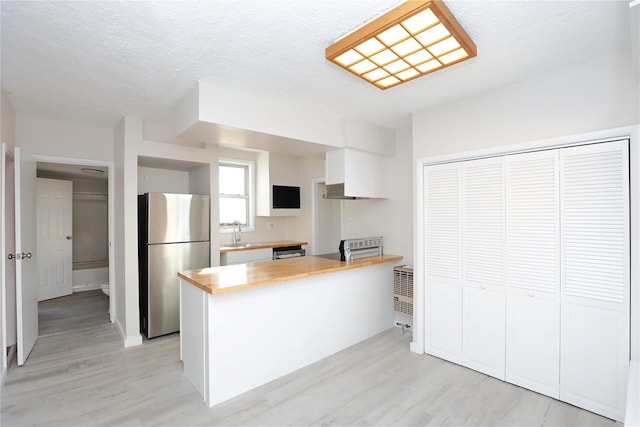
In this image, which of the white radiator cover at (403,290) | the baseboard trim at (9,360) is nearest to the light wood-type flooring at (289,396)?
the baseboard trim at (9,360)

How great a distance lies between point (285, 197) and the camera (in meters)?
5.38

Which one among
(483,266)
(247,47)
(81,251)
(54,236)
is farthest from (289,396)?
(81,251)

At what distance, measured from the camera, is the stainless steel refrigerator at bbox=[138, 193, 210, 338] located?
3.52 meters

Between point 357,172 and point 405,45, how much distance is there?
185 cm

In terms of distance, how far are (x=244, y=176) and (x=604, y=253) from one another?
479cm

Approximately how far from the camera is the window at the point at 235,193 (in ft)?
17.1

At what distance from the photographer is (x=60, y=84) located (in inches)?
99.8

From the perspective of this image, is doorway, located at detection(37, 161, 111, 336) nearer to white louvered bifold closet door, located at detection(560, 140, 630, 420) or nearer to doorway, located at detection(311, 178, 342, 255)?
doorway, located at detection(311, 178, 342, 255)

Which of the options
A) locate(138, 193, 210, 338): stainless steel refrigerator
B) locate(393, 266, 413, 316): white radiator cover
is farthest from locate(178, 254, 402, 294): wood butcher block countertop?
locate(138, 193, 210, 338): stainless steel refrigerator

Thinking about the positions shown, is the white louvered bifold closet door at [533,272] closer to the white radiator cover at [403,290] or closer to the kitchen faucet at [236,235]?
the white radiator cover at [403,290]

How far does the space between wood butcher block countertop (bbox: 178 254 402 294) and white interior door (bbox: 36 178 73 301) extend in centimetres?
397

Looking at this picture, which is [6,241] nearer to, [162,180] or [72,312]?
[162,180]

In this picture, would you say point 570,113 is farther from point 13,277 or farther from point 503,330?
point 13,277

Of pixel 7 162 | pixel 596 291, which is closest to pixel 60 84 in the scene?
pixel 7 162
